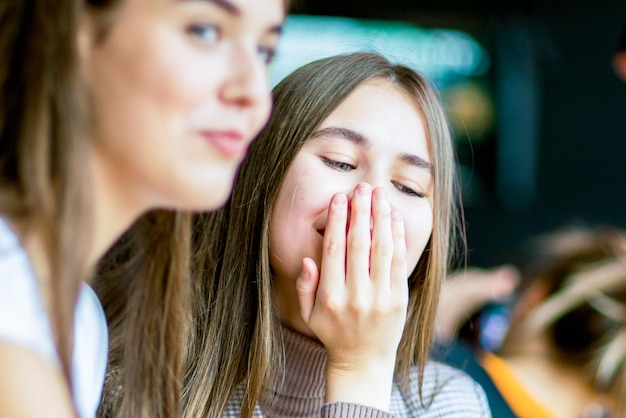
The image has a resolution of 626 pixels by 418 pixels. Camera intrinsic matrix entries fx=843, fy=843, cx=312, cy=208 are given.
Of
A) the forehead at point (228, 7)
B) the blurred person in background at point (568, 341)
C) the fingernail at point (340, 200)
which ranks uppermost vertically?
the forehead at point (228, 7)

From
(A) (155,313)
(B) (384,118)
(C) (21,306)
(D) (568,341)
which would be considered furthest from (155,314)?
(D) (568,341)

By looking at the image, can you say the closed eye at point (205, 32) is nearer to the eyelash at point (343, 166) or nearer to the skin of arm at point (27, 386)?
the skin of arm at point (27, 386)

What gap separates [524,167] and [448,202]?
2333mm

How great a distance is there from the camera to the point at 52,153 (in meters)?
0.62

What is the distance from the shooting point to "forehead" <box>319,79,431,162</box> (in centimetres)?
109

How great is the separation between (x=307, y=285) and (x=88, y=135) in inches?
17.9

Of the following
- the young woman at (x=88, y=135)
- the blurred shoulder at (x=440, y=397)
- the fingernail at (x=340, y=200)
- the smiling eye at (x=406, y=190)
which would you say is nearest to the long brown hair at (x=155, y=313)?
the young woman at (x=88, y=135)

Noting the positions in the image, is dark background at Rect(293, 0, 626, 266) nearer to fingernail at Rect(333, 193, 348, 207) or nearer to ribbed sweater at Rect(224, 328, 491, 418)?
ribbed sweater at Rect(224, 328, 491, 418)

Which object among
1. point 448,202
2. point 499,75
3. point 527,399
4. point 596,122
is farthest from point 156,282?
point 596,122

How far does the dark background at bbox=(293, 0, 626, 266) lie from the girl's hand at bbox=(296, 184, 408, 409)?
2405 mm

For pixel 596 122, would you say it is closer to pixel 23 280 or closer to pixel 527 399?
pixel 527 399

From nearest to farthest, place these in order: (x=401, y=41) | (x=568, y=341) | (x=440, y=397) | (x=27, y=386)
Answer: (x=27, y=386) < (x=440, y=397) < (x=568, y=341) < (x=401, y=41)

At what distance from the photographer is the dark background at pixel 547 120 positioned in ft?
11.1

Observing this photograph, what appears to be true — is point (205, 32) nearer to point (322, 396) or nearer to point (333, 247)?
point (333, 247)
